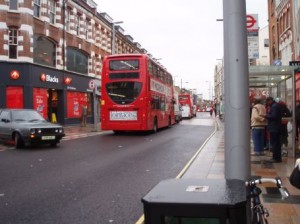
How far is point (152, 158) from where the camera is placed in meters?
12.5

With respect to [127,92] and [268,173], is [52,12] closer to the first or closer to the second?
[127,92]

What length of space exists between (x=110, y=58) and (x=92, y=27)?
19485mm

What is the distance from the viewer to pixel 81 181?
8.59m

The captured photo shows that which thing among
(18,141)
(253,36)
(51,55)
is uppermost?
(51,55)

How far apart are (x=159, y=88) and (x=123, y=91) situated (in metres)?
4.19

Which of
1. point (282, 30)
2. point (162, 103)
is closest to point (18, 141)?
point (162, 103)

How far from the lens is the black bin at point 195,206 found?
7.76 ft

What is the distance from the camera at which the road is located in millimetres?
5918

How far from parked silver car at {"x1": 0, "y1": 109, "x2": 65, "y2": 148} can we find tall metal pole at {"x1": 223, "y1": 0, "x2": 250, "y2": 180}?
38.5 feet

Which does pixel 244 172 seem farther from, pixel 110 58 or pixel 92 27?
pixel 92 27

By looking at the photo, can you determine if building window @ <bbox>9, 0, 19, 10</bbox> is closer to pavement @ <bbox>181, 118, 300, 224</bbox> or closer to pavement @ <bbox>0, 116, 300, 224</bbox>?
pavement @ <bbox>0, 116, 300, 224</bbox>

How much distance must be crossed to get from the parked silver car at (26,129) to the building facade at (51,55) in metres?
8.50

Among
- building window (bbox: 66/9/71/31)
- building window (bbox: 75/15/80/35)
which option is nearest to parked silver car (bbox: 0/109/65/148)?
building window (bbox: 66/9/71/31)

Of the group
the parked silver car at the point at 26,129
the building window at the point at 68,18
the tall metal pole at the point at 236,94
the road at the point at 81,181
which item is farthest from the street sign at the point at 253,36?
→ the building window at the point at 68,18
